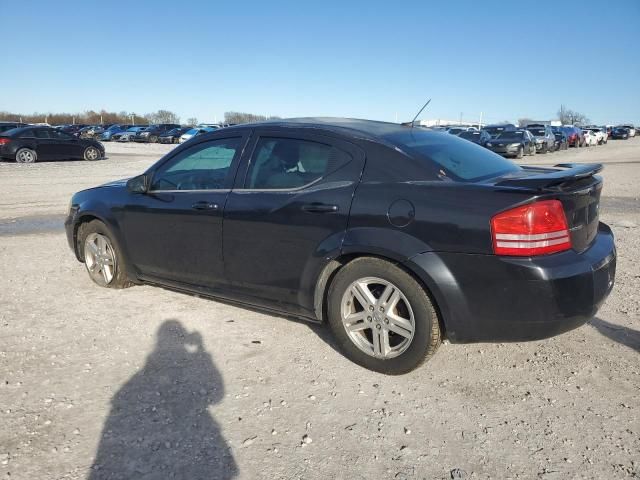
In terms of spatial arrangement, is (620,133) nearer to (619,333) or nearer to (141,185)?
(619,333)

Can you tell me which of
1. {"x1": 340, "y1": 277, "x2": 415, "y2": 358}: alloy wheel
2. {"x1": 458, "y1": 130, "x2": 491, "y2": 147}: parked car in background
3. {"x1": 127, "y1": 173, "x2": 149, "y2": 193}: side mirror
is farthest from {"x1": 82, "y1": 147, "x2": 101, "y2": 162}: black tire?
{"x1": 340, "y1": 277, "x2": 415, "y2": 358}: alloy wheel

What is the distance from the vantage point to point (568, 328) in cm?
286

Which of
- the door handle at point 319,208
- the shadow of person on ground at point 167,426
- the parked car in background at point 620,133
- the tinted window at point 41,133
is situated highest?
the parked car in background at point 620,133

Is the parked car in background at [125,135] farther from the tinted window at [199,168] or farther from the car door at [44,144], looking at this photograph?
the tinted window at [199,168]

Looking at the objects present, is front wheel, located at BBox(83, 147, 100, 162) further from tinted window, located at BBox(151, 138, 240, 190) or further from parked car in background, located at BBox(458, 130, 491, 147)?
tinted window, located at BBox(151, 138, 240, 190)

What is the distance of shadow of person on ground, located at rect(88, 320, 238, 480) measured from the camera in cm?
235

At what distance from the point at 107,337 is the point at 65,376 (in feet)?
2.01

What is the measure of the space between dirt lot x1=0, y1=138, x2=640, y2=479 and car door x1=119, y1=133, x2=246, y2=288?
0.42 m

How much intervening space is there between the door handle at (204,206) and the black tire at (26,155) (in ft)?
62.0

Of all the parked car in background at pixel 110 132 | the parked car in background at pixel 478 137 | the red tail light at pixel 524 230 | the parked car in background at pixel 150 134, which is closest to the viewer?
the red tail light at pixel 524 230

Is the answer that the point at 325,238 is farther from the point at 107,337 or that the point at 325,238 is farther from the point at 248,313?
the point at 107,337

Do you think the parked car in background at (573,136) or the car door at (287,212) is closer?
the car door at (287,212)

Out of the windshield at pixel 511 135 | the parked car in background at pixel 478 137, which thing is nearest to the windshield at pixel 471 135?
the parked car in background at pixel 478 137

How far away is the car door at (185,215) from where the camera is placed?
12.7 feet
